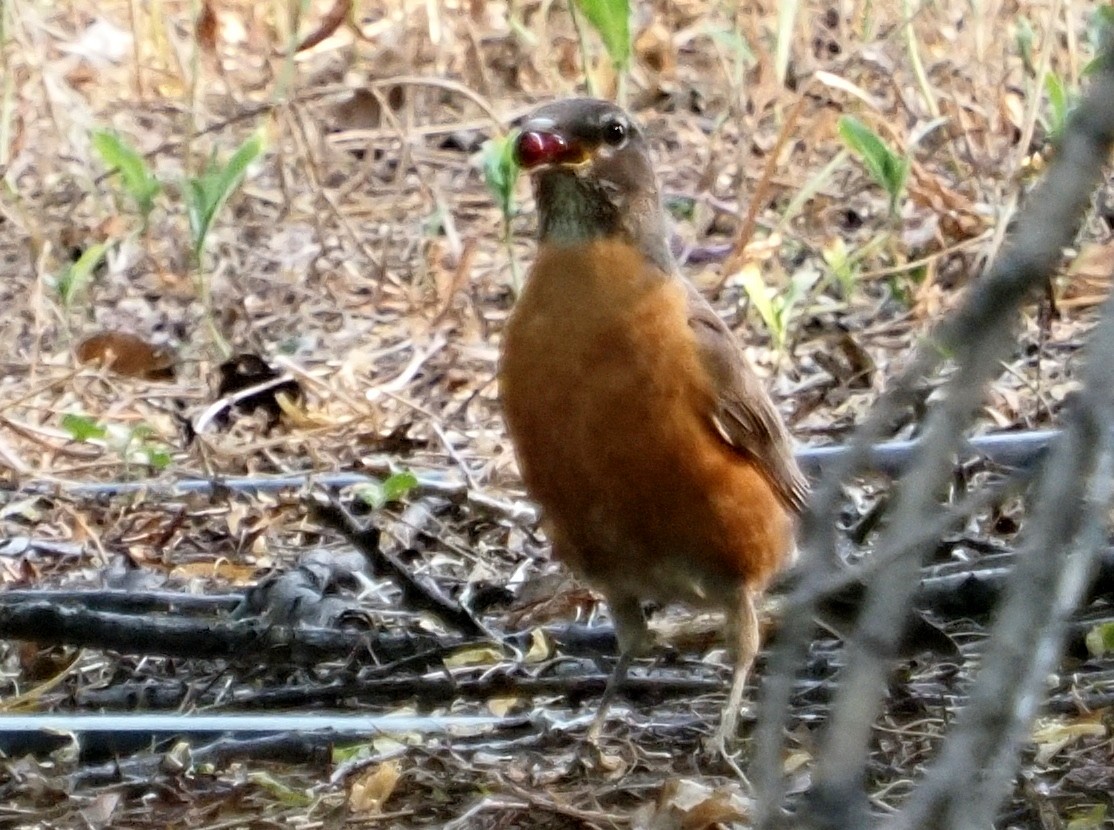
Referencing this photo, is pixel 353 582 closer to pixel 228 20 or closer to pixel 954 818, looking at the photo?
pixel 954 818

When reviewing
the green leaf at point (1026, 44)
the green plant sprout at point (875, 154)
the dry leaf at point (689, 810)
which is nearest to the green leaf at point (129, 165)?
the green plant sprout at point (875, 154)

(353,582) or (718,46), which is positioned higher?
(718,46)

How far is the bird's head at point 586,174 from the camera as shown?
3484 mm

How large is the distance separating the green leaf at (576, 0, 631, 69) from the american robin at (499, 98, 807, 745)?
1.35 metres

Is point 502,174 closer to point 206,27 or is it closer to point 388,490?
point 388,490

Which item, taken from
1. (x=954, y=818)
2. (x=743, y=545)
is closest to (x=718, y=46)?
(x=743, y=545)

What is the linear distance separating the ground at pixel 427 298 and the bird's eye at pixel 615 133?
101 cm

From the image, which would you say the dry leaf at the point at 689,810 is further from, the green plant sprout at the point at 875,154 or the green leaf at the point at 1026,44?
the green leaf at the point at 1026,44

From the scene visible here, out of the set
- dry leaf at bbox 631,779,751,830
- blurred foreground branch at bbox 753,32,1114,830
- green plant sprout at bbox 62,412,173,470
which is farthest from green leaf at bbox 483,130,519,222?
blurred foreground branch at bbox 753,32,1114,830

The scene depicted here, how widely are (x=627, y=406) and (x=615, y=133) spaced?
23.3 inches

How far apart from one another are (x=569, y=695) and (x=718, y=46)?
4.15 metres

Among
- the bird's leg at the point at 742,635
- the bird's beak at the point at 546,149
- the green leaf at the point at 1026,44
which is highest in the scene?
the bird's beak at the point at 546,149

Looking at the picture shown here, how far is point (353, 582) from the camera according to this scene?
4.19 m

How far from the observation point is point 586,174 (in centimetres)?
353
